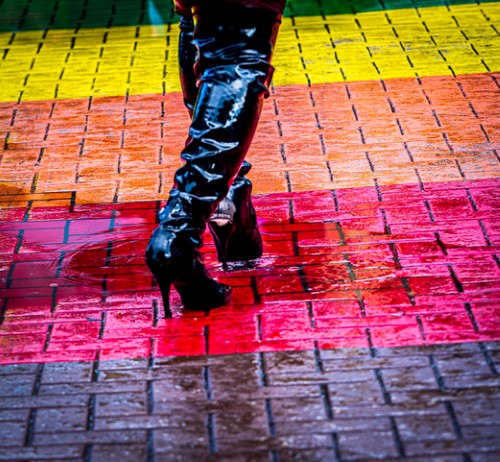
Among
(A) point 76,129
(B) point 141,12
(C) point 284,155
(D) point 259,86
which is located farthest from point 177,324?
(B) point 141,12

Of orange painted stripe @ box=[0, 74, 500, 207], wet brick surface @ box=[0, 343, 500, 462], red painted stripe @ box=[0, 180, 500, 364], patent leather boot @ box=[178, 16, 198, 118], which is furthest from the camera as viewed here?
orange painted stripe @ box=[0, 74, 500, 207]

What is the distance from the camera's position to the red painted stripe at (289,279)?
10.3ft

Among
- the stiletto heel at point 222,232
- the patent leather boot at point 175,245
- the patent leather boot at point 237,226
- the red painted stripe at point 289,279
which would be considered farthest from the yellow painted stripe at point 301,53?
the patent leather boot at point 175,245

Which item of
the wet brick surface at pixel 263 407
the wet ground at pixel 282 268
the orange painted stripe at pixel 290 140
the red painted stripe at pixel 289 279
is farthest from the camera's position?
the orange painted stripe at pixel 290 140

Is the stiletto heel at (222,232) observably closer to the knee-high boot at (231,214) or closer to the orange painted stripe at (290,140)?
the knee-high boot at (231,214)

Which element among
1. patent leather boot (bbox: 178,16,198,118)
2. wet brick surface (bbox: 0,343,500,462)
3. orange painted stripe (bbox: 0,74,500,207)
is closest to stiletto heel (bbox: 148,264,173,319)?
wet brick surface (bbox: 0,343,500,462)

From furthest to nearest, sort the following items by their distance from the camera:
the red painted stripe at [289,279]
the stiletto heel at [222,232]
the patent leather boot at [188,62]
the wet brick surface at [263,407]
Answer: the patent leather boot at [188,62] → the stiletto heel at [222,232] → the red painted stripe at [289,279] → the wet brick surface at [263,407]

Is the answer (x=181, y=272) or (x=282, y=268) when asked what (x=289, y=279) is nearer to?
(x=282, y=268)

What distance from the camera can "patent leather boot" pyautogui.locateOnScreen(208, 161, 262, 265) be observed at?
11.6ft

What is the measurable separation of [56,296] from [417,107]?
8.33ft

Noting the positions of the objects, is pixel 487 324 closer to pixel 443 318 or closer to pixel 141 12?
pixel 443 318

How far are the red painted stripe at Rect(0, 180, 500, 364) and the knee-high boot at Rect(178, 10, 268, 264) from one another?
0.08m

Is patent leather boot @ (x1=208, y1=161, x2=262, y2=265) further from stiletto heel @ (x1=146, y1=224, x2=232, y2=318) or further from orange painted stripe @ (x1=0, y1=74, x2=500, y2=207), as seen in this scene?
orange painted stripe @ (x1=0, y1=74, x2=500, y2=207)

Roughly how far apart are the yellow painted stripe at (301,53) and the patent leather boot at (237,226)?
2304 millimetres
